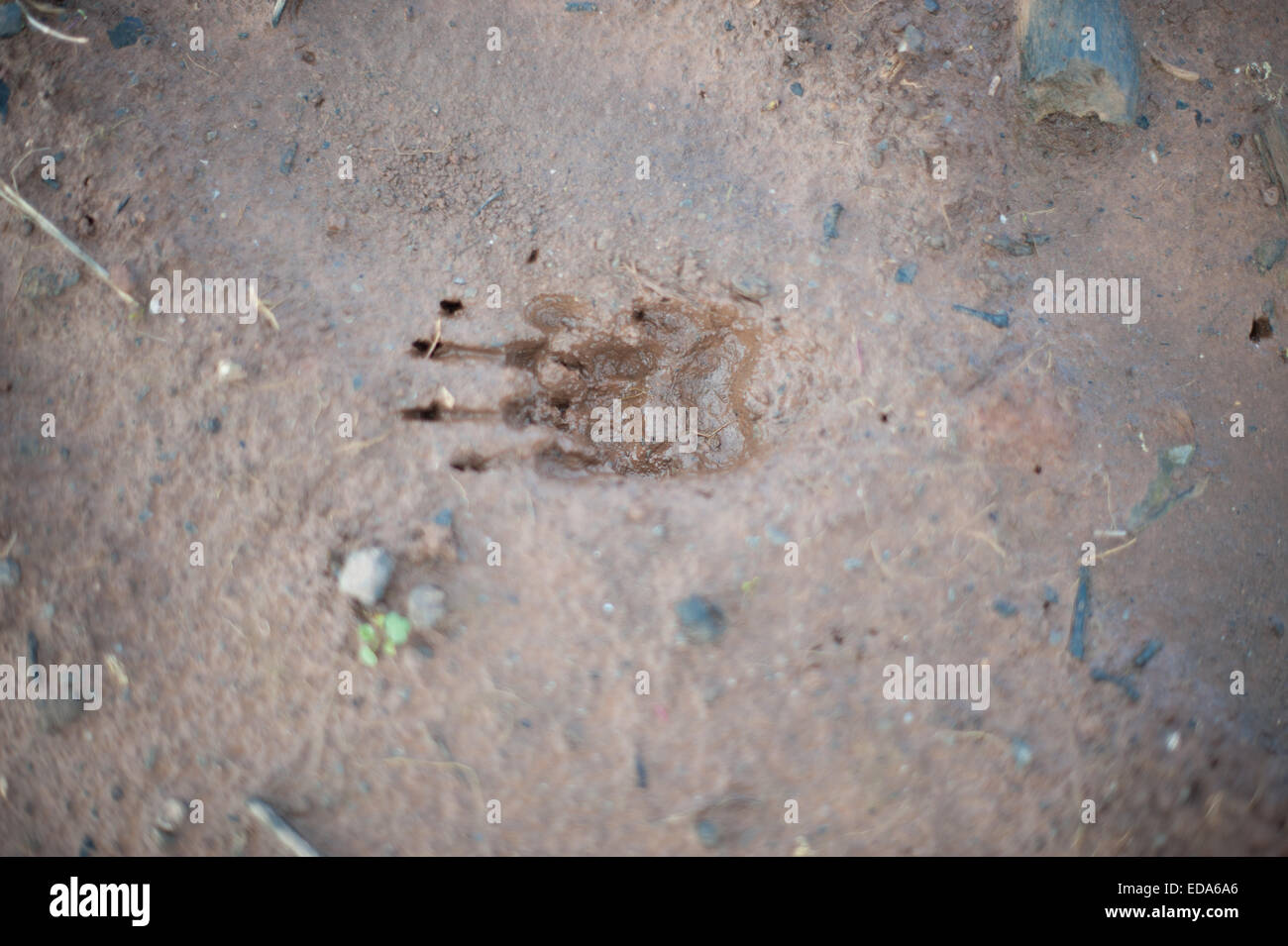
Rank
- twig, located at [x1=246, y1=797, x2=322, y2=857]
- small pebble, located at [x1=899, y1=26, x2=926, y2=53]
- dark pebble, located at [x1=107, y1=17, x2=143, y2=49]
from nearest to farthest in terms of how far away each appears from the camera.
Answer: twig, located at [x1=246, y1=797, x2=322, y2=857] < dark pebble, located at [x1=107, y1=17, x2=143, y2=49] < small pebble, located at [x1=899, y1=26, x2=926, y2=53]

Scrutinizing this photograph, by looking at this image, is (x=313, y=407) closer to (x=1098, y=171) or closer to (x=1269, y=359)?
(x=1098, y=171)

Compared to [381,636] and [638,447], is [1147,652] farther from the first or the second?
[381,636]

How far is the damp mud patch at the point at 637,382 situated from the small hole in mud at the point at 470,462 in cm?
20

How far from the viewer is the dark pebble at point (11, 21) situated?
9.80ft

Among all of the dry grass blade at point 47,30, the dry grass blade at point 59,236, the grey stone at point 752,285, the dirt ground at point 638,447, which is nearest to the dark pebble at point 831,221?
the dirt ground at point 638,447

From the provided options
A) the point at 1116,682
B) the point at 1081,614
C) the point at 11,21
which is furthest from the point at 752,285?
the point at 11,21

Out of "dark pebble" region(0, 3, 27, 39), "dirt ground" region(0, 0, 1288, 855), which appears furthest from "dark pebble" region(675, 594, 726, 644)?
"dark pebble" region(0, 3, 27, 39)

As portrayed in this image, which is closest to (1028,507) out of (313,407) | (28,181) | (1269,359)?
(1269,359)

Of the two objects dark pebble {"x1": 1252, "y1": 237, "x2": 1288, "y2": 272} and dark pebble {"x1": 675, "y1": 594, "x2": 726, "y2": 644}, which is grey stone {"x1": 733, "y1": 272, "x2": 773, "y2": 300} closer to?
dark pebble {"x1": 675, "y1": 594, "x2": 726, "y2": 644}

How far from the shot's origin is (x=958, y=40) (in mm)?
3182

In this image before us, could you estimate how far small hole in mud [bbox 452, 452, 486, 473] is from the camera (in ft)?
8.77

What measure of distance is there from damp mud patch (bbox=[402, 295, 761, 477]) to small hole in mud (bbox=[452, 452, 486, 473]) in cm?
20

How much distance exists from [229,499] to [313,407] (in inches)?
15.4

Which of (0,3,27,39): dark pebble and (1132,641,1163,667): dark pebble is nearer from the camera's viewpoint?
(1132,641,1163,667): dark pebble
